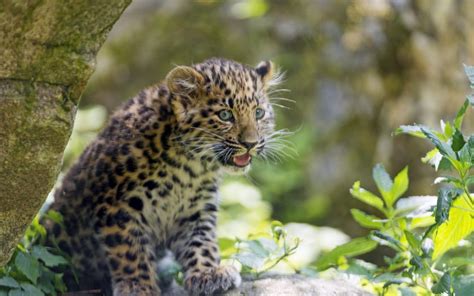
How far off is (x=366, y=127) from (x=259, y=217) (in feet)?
7.25

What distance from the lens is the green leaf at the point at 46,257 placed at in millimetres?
5660

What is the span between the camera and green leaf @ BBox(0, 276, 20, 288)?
17.1 feet

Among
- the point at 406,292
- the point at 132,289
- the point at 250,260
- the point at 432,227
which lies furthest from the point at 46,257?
the point at 432,227

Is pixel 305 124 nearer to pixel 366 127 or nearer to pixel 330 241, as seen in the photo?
pixel 366 127

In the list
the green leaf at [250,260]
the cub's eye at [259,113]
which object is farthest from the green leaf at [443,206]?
the cub's eye at [259,113]

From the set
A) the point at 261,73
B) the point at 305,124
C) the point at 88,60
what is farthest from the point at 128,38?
the point at 88,60

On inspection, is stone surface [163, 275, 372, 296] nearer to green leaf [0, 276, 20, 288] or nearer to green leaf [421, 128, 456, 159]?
green leaf [0, 276, 20, 288]

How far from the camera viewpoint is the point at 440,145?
4684 millimetres

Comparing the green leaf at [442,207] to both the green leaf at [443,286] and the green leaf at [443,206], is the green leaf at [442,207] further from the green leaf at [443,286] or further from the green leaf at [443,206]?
the green leaf at [443,286]

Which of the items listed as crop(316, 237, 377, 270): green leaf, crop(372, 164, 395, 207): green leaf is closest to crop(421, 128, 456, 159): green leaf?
crop(372, 164, 395, 207): green leaf

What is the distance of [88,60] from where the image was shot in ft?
13.7

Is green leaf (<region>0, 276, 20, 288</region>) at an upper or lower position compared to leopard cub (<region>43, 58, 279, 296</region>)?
lower

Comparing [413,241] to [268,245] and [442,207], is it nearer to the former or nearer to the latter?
[442,207]

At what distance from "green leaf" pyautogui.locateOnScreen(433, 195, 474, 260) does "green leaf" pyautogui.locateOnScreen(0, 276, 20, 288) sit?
2.66 m
